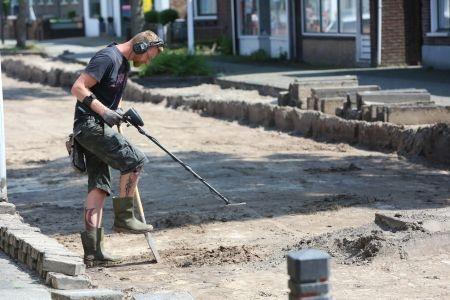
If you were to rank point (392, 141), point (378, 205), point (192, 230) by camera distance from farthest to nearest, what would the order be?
point (392, 141) → point (378, 205) → point (192, 230)

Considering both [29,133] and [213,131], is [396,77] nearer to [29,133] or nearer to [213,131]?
[213,131]

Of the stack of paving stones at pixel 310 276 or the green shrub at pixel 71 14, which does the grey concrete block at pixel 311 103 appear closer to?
the stack of paving stones at pixel 310 276

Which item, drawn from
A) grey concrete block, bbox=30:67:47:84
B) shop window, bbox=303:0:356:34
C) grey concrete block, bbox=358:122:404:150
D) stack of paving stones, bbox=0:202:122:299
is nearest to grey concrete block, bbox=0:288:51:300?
stack of paving stones, bbox=0:202:122:299

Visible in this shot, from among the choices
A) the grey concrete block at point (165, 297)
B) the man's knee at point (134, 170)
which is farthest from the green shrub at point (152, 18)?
the grey concrete block at point (165, 297)

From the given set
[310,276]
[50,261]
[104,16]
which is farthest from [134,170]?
[104,16]

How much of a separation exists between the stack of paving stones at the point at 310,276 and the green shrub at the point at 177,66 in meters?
23.6

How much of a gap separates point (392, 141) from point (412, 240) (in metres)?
7.07

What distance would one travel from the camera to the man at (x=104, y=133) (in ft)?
29.1

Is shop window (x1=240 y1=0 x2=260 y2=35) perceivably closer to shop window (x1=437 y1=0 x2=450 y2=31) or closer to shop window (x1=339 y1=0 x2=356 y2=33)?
shop window (x1=339 y1=0 x2=356 y2=33)

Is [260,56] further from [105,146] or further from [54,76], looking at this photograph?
[105,146]

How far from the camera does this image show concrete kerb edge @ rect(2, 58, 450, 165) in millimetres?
14617

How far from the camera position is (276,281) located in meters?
8.10

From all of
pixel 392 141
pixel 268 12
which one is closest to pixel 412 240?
pixel 392 141

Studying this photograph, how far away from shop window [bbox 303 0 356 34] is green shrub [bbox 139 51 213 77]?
4368 mm
